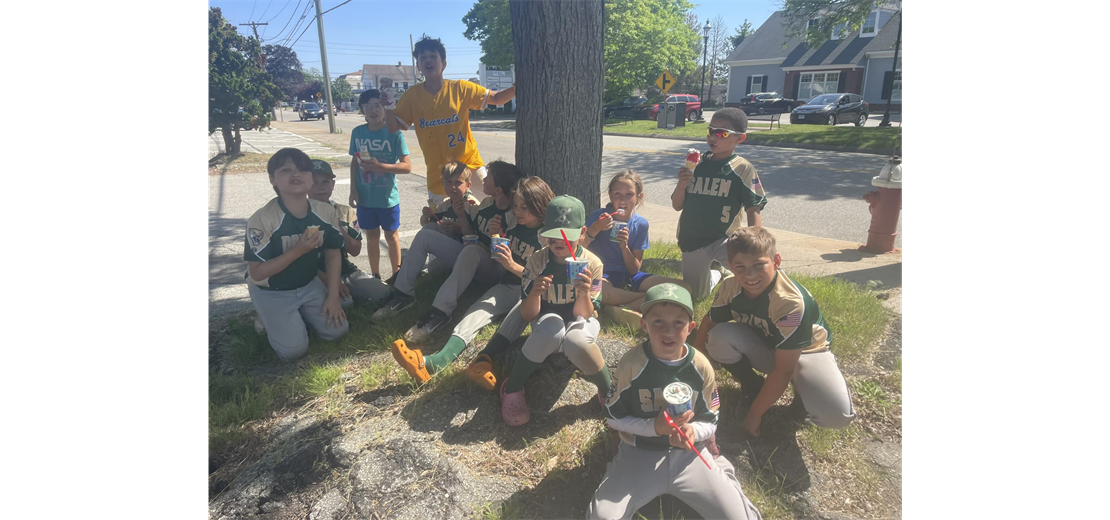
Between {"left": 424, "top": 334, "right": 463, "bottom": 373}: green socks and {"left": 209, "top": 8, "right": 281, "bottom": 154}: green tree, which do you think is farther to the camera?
{"left": 209, "top": 8, "right": 281, "bottom": 154}: green tree

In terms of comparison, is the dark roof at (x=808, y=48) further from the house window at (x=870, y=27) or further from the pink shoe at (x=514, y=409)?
the pink shoe at (x=514, y=409)

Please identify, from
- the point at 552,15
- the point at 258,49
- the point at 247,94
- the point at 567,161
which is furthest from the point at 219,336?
the point at 258,49

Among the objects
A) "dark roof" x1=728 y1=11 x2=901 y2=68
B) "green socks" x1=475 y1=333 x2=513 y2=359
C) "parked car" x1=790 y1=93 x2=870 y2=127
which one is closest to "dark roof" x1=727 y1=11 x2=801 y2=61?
"dark roof" x1=728 y1=11 x2=901 y2=68

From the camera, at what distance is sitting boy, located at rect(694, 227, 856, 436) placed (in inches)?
101

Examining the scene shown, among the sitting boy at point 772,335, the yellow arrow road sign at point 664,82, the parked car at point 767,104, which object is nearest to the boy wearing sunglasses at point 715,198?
the sitting boy at point 772,335

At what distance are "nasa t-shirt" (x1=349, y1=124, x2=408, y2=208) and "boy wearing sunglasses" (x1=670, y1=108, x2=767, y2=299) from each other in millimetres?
2277

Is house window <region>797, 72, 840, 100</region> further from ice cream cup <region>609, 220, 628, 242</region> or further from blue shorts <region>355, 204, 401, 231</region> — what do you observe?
ice cream cup <region>609, 220, 628, 242</region>

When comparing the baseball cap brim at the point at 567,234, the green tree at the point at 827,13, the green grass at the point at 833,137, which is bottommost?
the baseball cap brim at the point at 567,234

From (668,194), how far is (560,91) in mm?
5887

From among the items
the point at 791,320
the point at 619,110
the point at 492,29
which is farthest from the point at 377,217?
the point at 492,29

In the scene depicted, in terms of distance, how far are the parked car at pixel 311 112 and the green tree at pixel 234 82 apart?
34.9 metres

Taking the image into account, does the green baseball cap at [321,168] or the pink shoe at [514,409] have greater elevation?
the green baseball cap at [321,168]

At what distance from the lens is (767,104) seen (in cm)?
3403

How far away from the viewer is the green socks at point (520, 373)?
114 inches
